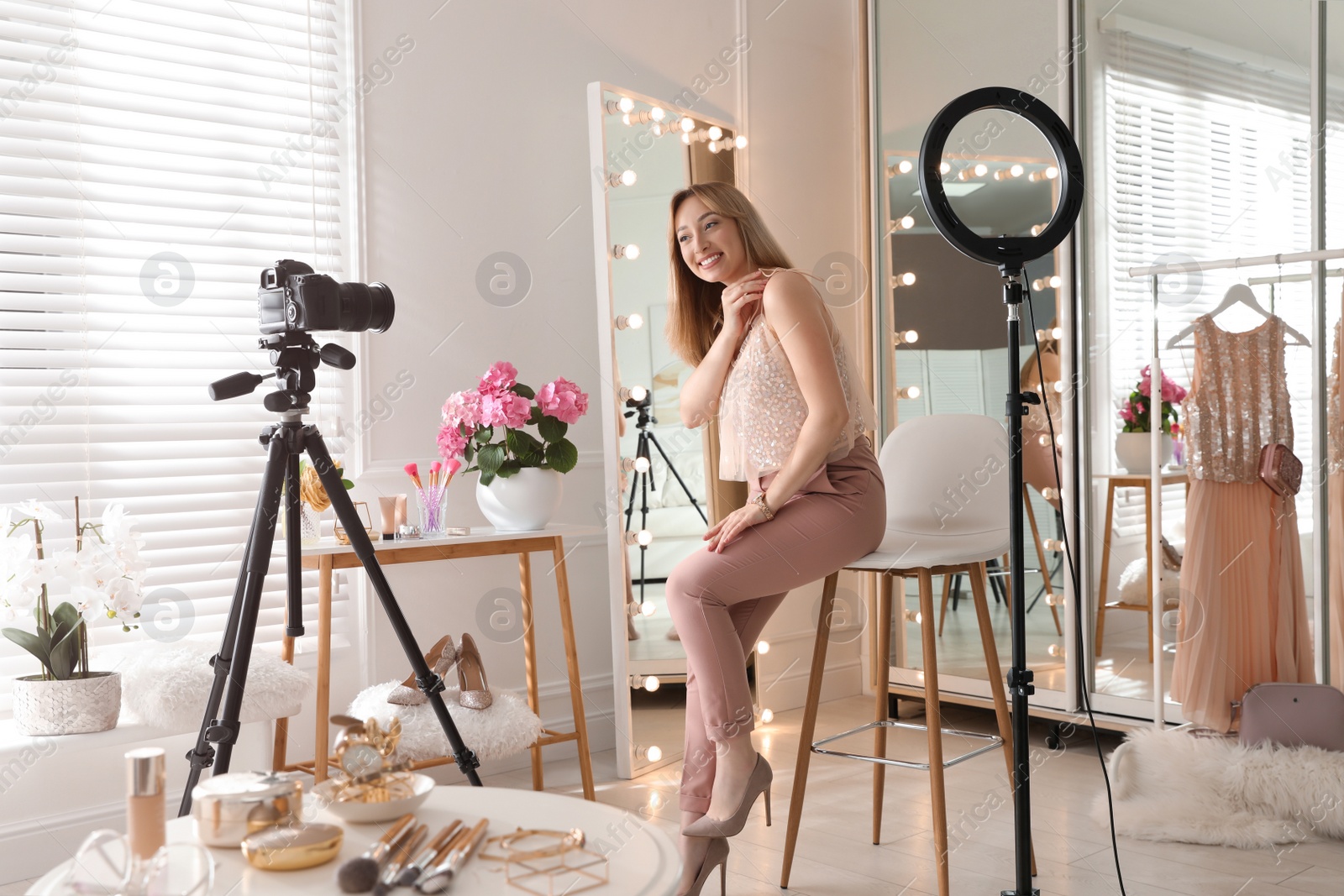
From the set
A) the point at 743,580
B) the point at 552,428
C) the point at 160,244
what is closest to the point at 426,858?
the point at 743,580

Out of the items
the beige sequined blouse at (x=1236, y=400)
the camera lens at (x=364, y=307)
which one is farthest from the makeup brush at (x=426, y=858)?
the beige sequined blouse at (x=1236, y=400)

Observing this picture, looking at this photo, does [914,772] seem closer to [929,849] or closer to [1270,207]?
[929,849]

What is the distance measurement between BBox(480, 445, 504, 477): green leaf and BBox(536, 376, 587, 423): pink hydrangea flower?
168 millimetres

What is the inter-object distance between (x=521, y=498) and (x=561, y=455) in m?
0.15

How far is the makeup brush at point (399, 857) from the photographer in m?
1.12

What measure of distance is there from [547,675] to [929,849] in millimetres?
1277

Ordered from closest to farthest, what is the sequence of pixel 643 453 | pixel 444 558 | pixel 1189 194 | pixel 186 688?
pixel 186 688 < pixel 444 558 < pixel 1189 194 < pixel 643 453

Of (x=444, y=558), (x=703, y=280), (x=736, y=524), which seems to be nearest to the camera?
(x=736, y=524)

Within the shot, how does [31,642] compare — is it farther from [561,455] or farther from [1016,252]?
[1016,252]

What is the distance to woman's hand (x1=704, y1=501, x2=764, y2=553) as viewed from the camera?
204 centimetres

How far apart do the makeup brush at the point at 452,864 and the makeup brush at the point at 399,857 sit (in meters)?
0.03

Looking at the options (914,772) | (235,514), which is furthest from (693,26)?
(914,772)

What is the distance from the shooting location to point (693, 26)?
3.65 metres

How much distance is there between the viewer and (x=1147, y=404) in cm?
310
